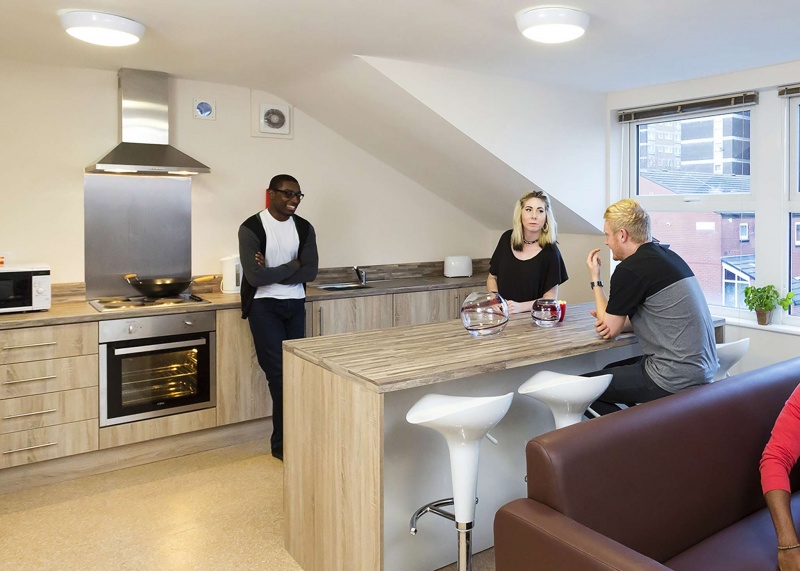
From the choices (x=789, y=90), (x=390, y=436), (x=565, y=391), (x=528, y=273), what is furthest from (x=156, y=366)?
(x=789, y=90)

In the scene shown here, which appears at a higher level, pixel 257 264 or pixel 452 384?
pixel 257 264

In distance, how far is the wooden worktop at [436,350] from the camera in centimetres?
225

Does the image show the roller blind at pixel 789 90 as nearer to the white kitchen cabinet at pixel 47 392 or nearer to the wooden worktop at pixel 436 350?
the wooden worktop at pixel 436 350

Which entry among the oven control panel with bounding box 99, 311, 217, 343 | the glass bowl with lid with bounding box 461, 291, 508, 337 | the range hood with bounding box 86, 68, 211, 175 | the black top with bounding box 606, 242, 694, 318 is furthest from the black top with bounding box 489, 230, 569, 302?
the range hood with bounding box 86, 68, 211, 175

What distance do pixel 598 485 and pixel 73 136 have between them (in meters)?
3.73

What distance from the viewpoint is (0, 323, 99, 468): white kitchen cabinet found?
3.45 m

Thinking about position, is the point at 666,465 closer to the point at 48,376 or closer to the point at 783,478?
the point at 783,478

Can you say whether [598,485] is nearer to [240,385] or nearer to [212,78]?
[240,385]

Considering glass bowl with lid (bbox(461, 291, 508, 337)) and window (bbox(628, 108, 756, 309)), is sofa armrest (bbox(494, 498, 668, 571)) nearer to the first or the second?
glass bowl with lid (bbox(461, 291, 508, 337))

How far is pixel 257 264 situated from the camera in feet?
12.3

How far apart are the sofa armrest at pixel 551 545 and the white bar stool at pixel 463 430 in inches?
15.0

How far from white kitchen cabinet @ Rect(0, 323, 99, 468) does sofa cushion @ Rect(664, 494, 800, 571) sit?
3063mm

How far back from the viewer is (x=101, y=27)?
301 centimetres

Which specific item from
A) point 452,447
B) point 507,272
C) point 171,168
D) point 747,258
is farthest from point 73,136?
point 747,258
